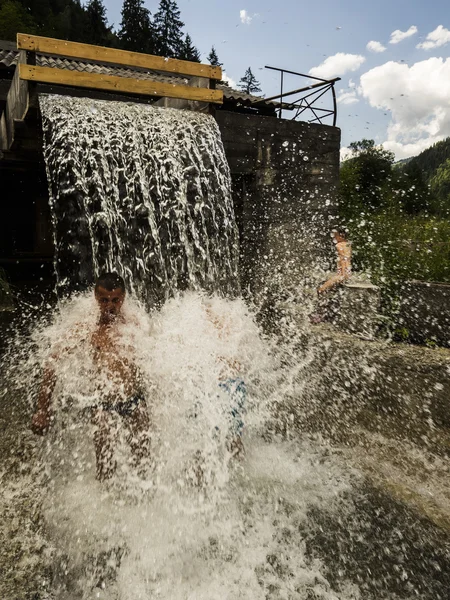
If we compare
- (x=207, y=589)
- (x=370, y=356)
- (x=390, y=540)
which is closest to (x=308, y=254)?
(x=370, y=356)

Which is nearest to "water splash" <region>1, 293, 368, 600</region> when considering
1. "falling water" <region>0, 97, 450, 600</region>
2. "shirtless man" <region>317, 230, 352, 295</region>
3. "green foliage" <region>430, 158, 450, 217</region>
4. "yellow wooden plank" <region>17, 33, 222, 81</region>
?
"falling water" <region>0, 97, 450, 600</region>

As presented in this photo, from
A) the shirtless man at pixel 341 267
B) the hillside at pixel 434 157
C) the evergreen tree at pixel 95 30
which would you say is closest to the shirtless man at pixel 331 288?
the shirtless man at pixel 341 267

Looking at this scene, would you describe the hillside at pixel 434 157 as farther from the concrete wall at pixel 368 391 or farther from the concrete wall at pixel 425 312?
the concrete wall at pixel 368 391

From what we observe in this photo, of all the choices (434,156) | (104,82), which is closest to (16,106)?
(104,82)

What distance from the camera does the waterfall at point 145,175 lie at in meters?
4.31

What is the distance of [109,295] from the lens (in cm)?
306

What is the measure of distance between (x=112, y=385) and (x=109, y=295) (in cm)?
65

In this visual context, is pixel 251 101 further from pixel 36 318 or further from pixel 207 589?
pixel 207 589

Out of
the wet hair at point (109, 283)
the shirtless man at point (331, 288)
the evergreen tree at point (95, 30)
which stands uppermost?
the evergreen tree at point (95, 30)

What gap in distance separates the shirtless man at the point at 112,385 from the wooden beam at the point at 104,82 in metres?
2.00

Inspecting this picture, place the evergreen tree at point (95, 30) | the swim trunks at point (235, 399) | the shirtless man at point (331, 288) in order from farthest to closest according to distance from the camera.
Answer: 1. the evergreen tree at point (95, 30)
2. the shirtless man at point (331, 288)
3. the swim trunks at point (235, 399)

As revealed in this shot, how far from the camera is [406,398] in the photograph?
3.70 meters

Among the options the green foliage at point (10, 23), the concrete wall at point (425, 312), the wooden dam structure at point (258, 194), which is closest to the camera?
the concrete wall at point (425, 312)

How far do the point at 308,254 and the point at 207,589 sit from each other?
22.3 ft
